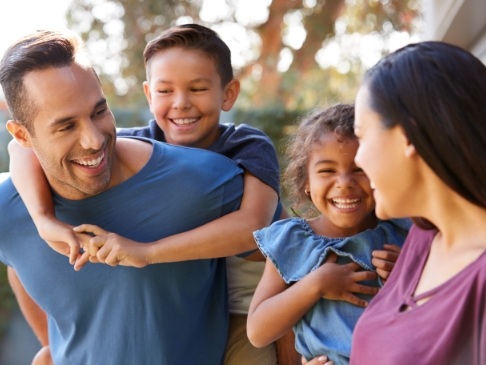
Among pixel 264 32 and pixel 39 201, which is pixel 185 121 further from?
pixel 264 32

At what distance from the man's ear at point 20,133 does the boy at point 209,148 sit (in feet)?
0.41

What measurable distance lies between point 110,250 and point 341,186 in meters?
0.68

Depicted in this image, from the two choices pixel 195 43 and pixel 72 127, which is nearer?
pixel 72 127

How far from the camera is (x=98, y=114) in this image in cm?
255

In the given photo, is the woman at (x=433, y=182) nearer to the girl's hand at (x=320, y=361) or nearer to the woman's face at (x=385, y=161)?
the woman's face at (x=385, y=161)

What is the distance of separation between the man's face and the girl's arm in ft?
2.10

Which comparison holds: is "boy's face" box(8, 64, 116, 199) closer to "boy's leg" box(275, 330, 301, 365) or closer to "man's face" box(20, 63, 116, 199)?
"man's face" box(20, 63, 116, 199)

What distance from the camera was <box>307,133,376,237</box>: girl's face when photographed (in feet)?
7.55

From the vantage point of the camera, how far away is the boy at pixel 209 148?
250 centimetres

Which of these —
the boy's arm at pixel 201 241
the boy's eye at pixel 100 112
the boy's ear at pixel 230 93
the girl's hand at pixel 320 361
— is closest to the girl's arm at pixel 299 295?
the girl's hand at pixel 320 361

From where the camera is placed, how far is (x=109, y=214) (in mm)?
2645

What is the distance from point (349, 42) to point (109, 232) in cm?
1346

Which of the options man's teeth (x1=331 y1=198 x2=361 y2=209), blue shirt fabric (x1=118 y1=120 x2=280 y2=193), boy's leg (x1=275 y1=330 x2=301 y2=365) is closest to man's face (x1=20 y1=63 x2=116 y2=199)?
blue shirt fabric (x1=118 y1=120 x2=280 y2=193)

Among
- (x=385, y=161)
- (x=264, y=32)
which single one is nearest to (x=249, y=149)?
(x=385, y=161)
